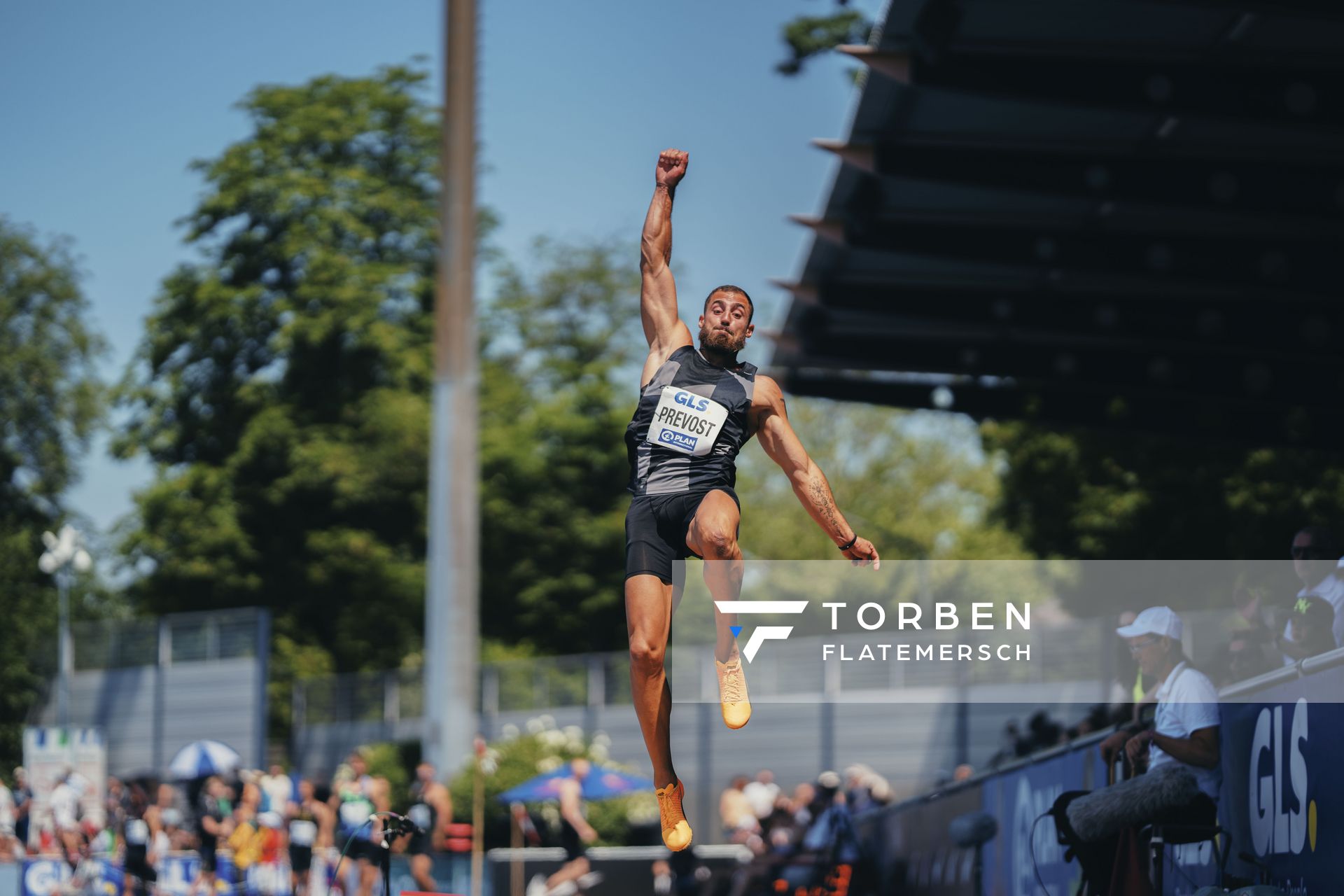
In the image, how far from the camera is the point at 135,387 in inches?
1957

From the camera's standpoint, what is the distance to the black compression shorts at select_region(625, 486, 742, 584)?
8062mm

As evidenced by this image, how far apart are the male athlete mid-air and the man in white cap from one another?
202cm

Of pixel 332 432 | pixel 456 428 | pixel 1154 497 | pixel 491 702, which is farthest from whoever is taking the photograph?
pixel 332 432

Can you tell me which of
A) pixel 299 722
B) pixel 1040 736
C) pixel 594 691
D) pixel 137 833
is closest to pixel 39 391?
pixel 299 722

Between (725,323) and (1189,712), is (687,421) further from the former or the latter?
(1189,712)

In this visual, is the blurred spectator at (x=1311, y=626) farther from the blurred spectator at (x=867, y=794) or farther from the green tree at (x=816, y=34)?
the green tree at (x=816, y=34)

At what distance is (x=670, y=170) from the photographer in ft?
27.8

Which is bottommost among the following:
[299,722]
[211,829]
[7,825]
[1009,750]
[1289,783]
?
[7,825]

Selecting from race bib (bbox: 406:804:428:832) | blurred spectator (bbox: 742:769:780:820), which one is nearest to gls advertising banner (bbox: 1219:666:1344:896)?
blurred spectator (bbox: 742:769:780:820)

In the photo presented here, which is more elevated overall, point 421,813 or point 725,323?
point 725,323

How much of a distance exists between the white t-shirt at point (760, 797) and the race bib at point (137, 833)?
23.7 ft

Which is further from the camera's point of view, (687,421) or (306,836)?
(306,836)

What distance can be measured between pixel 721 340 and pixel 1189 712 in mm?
3204
